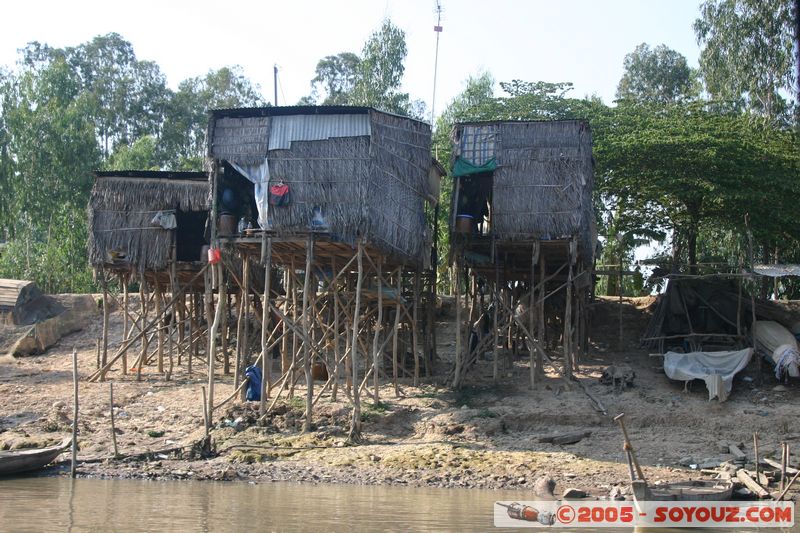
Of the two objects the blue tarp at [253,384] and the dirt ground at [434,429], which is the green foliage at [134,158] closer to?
the dirt ground at [434,429]

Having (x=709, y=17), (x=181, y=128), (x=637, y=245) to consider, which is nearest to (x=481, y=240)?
(x=637, y=245)

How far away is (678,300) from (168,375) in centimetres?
1287

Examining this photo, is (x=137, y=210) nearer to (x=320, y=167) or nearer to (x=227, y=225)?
(x=227, y=225)

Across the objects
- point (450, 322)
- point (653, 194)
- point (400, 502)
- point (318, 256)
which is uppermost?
point (653, 194)

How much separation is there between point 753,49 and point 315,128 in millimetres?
14331

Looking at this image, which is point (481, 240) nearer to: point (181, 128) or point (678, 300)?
point (678, 300)

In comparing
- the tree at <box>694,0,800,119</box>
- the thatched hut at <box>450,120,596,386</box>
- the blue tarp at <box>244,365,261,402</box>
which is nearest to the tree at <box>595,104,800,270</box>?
the tree at <box>694,0,800,119</box>

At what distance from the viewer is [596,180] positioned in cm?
2745

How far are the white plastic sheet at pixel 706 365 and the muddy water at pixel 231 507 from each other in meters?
7.44

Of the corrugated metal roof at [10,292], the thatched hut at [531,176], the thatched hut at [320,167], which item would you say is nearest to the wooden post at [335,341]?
the thatched hut at [320,167]

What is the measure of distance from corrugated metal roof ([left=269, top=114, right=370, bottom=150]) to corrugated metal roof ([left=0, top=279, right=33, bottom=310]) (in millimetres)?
13863

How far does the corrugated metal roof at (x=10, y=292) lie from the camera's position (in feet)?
97.9

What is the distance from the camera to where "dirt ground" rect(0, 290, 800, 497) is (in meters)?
17.0

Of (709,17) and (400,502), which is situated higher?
(709,17)
